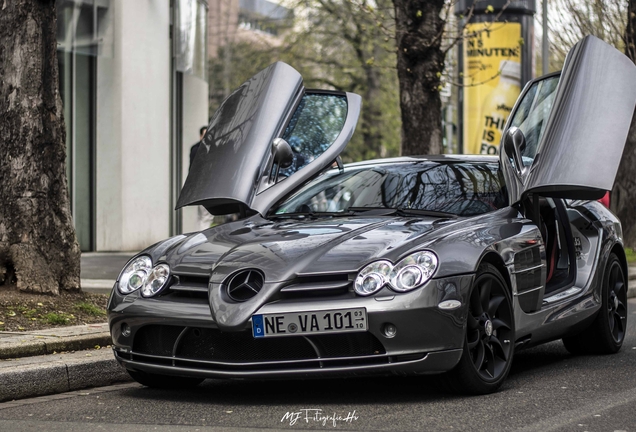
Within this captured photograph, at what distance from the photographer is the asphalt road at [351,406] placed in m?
4.90

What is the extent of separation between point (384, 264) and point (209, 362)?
1.01m

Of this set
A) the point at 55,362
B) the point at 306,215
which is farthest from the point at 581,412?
the point at 55,362

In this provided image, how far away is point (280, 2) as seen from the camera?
36531 mm

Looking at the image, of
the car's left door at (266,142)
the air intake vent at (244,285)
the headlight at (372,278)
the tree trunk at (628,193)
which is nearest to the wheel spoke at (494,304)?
the headlight at (372,278)

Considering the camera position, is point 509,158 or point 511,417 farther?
point 509,158

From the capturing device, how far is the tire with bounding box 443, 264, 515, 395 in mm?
5434

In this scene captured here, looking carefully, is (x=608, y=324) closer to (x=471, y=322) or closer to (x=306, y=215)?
(x=471, y=322)

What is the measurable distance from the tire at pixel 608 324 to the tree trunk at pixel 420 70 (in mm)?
6418

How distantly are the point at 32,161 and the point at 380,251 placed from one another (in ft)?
12.5

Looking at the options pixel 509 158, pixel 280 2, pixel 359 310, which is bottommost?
pixel 359 310

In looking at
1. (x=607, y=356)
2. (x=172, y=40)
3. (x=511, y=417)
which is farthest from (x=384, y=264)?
(x=172, y=40)

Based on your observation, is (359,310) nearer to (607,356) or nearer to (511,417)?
(511,417)

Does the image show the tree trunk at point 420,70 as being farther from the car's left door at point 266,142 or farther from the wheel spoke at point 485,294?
the wheel spoke at point 485,294

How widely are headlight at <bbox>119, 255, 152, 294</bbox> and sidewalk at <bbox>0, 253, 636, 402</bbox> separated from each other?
71 centimetres
